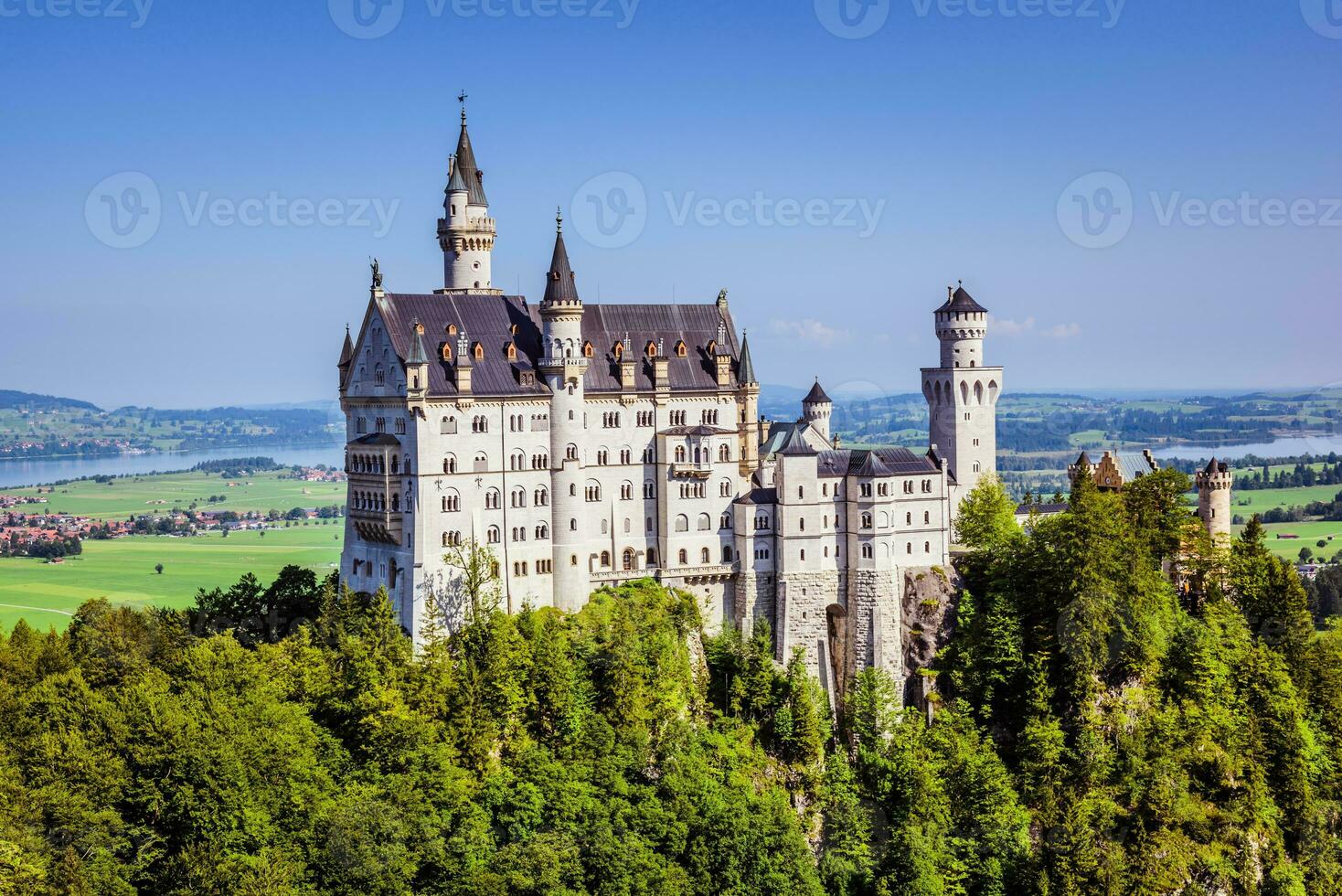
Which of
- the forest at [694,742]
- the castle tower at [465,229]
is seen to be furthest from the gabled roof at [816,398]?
the castle tower at [465,229]

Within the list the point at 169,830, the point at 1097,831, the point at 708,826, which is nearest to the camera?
the point at 169,830

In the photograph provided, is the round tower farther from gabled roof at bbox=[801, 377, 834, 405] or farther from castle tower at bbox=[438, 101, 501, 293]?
castle tower at bbox=[438, 101, 501, 293]

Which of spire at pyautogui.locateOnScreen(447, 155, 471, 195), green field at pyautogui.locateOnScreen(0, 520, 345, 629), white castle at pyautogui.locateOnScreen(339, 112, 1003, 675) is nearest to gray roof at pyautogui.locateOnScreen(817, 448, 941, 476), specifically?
white castle at pyautogui.locateOnScreen(339, 112, 1003, 675)

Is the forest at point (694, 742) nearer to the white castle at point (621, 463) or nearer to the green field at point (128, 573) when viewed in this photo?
the white castle at point (621, 463)

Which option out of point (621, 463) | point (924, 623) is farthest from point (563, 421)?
point (924, 623)

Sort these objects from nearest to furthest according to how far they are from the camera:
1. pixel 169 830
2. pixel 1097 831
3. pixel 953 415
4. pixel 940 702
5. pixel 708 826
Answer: pixel 169 830, pixel 708 826, pixel 1097 831, pixel 940 702, pixel 953 415

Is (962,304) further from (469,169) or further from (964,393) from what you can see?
(469,169)

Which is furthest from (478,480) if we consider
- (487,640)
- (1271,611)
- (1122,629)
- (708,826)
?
(1271,611)

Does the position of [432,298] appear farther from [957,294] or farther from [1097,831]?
[1097,831]
